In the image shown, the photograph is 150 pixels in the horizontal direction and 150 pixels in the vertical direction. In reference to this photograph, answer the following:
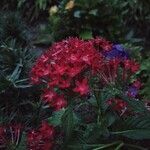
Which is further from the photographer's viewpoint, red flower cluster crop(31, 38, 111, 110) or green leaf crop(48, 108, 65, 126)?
green leaf crop(48, 108, 65, 126)

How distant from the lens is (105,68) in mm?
2840

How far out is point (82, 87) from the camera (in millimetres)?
2518

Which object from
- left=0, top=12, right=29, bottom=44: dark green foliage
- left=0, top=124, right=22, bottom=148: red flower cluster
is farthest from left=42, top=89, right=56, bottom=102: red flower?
left=0, top=12, right=29, bottom=44: dark green foliage

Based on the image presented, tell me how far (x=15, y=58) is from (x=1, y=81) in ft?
1.70

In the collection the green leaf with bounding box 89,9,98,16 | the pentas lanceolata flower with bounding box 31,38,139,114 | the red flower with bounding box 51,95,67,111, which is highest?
the pentas lanceolata flower with bounding box 31,38,139,114

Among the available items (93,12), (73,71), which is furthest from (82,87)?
(93,12)

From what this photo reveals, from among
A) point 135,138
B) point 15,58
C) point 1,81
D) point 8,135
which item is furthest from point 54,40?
point 135,138

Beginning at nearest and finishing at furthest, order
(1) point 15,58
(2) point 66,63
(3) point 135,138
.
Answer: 1. (2) point 66,63
2. (3) point 135,138
3. (1) point 15,58

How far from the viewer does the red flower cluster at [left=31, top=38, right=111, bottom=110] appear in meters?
2.55

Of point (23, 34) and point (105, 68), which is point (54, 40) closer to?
point (23, 34)

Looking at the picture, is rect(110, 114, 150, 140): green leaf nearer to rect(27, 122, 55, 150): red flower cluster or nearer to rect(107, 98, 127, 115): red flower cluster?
rect(107, 98, 127, 115): red flower cluster

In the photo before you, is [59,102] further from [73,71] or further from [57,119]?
[57,119]

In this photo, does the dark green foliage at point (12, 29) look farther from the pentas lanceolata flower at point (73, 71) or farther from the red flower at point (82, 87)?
the red flower at point (82, 87)

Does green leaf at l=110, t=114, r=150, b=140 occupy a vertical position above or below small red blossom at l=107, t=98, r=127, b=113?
below
